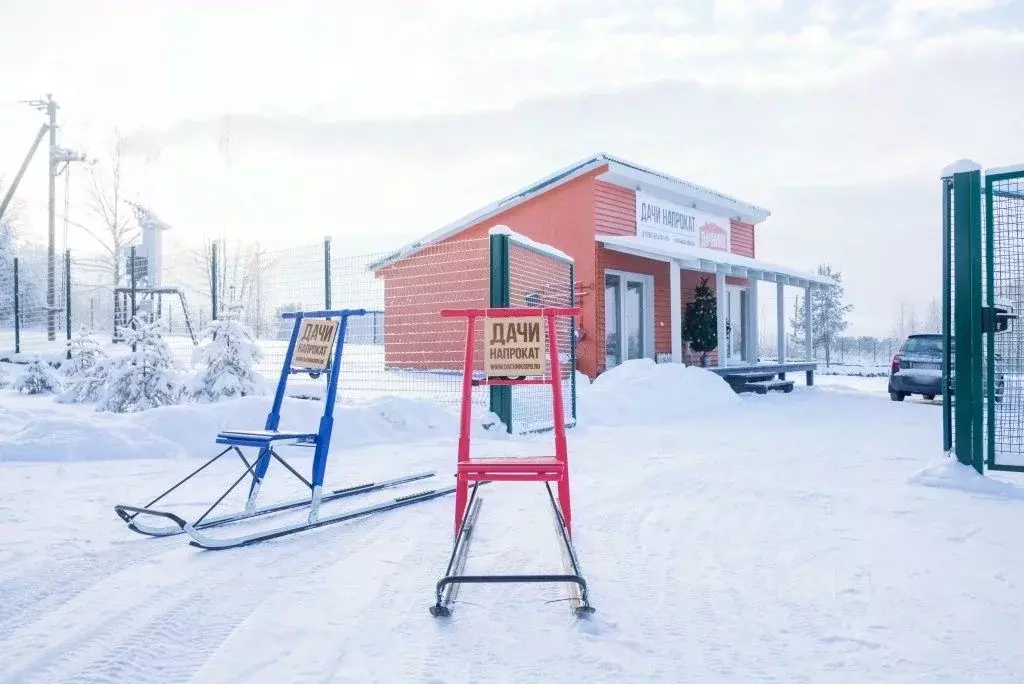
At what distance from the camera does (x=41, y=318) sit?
65.3 feet

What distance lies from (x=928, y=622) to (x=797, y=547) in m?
1.03

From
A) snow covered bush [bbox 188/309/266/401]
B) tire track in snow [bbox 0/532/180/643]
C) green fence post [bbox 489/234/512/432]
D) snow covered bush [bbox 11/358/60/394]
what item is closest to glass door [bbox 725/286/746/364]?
green fence post [bbox 489/234/512/432]

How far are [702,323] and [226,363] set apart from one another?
1111cm

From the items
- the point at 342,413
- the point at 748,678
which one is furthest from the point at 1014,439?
the point at 342,413

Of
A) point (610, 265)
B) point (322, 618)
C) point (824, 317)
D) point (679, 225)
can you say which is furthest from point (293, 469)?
point (824, 317)

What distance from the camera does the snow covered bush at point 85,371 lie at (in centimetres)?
1098

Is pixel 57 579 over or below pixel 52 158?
below

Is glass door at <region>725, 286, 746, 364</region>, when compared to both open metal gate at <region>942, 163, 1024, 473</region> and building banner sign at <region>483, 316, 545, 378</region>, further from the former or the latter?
building banner sign at <region>483, 316, 545, 378</region>

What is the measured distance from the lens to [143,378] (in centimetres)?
977

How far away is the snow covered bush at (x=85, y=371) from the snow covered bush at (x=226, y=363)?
1.56 meters

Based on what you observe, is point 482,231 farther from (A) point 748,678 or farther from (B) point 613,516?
(A) point 748,678

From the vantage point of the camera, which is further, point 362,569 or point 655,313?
point 655,313

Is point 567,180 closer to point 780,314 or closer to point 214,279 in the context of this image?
point 780,314

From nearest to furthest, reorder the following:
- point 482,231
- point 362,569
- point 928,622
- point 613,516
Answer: point 928,622 → point 362,569 → point 613,516 → point 482,231
